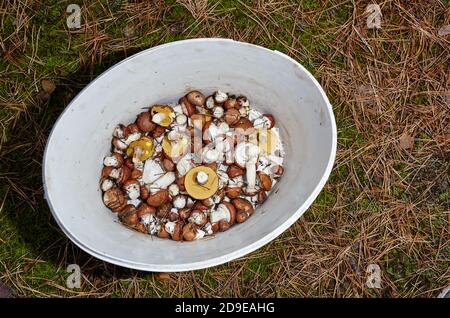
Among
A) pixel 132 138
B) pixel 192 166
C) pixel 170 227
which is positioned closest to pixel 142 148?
pixel 132 138

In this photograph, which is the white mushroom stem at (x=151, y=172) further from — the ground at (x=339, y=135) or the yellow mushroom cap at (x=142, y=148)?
the ground at (x=339, y=135)

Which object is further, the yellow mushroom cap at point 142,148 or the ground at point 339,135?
the ground at point 339,135

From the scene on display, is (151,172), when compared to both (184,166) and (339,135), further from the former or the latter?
(339,135)

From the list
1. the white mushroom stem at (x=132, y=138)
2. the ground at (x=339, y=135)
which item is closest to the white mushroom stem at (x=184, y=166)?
the white mushroom stem at (x=132, y=138)

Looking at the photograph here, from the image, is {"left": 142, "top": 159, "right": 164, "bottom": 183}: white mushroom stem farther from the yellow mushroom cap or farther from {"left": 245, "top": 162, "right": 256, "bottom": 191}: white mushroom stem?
{"left": 245, "top": 162, "right": 256, "bottom": 191}: white mushroom stem

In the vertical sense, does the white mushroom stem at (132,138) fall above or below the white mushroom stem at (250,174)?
above

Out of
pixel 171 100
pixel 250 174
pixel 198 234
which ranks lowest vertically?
pixel 198 234

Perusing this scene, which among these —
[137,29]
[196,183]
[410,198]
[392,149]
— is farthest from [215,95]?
[410,198]
